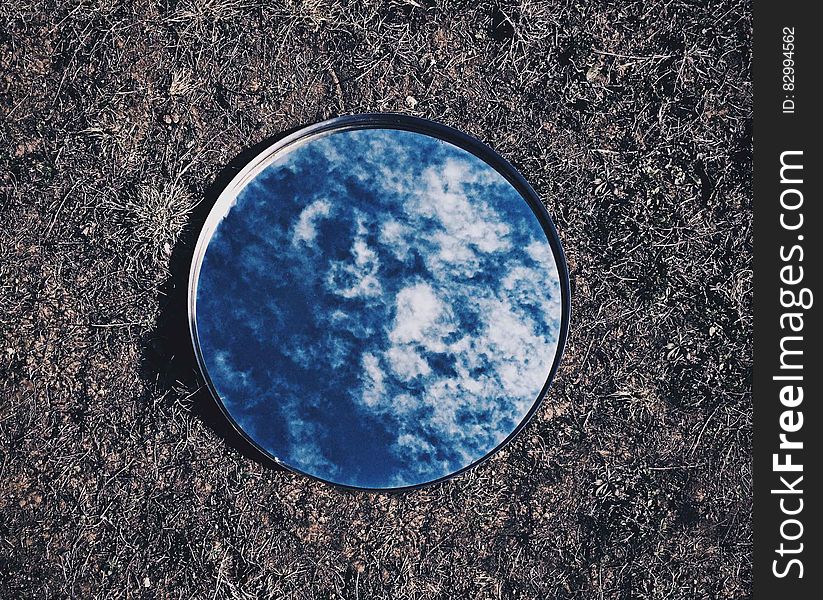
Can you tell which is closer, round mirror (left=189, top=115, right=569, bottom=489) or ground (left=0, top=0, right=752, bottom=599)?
round mirror (left=189, top=115, right=569, bottom=489)

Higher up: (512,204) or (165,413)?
(512,204)

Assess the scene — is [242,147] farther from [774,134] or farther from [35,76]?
[774,134]

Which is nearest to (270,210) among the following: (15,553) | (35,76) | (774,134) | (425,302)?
(425,302)

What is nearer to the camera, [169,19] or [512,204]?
[512,204]

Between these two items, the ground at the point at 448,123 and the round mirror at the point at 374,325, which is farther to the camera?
the ground at the point at 448,123
